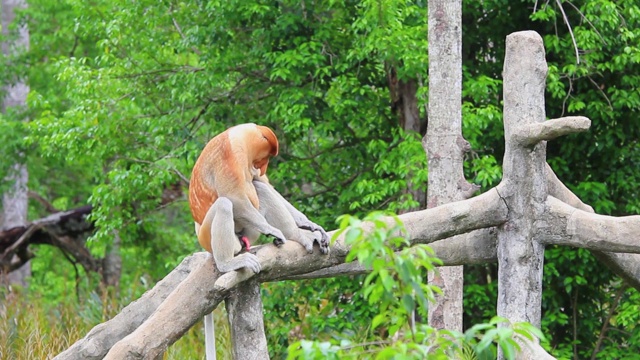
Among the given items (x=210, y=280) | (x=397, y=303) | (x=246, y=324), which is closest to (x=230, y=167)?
(x=210, y=280)

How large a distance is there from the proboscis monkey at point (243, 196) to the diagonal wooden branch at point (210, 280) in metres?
0.10

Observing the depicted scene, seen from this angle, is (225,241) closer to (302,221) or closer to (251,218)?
(251,218)

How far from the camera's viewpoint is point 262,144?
5.30 metres

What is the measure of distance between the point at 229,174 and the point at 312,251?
584mm

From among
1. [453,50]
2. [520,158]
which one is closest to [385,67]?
[453,50]

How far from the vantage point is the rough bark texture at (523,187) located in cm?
547

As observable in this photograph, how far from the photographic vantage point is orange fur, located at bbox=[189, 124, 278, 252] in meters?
5.16

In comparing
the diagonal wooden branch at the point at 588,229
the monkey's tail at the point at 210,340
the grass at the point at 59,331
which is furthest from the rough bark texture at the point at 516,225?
the grass at the point at 59,331

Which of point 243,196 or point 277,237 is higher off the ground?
point 243,196

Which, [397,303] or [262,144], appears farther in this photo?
[262,144]

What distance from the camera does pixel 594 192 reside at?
905 centimetres

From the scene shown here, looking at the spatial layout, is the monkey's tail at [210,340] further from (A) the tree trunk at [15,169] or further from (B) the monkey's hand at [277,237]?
(A) the tree trunk at [15,169]

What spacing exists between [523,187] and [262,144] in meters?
1.46

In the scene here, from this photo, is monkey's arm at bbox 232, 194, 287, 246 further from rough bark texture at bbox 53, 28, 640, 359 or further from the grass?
the grass
